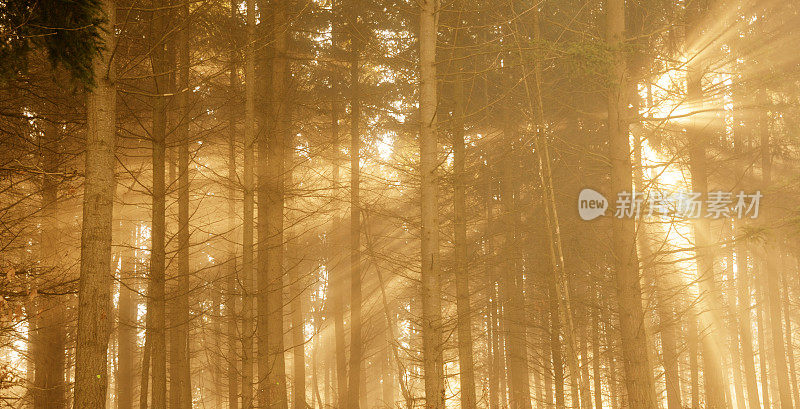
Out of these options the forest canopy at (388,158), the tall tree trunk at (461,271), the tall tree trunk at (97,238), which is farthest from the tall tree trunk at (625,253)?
the tall tree trunk at (97,238)

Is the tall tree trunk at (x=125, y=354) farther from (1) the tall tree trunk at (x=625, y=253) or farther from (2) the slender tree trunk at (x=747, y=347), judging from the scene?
(2) the slender tree trunk at (x=747, y=347)

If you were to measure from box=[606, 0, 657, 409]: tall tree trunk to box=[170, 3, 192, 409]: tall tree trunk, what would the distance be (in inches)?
299

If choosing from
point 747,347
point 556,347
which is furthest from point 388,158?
point 747,347

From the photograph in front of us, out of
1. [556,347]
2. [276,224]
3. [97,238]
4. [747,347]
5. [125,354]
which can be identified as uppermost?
[276,224]

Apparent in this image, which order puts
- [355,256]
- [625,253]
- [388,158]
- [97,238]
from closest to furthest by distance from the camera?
[97,238] → [625,253] → [355,256] → [388,158]

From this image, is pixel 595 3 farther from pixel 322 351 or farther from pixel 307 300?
pixel 322 351

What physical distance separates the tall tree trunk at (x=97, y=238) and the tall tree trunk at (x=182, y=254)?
346cm

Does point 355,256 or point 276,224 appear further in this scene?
point 355,256

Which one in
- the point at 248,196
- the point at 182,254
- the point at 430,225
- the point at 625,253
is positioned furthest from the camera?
the point at 182,254

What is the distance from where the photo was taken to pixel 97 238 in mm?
5934

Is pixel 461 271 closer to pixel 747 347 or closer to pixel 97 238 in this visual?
pixel 97 238

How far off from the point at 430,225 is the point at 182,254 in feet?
18.4

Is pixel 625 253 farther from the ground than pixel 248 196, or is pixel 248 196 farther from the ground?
pixel 248 196

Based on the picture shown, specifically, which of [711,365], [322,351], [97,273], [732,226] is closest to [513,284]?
[711,365]
